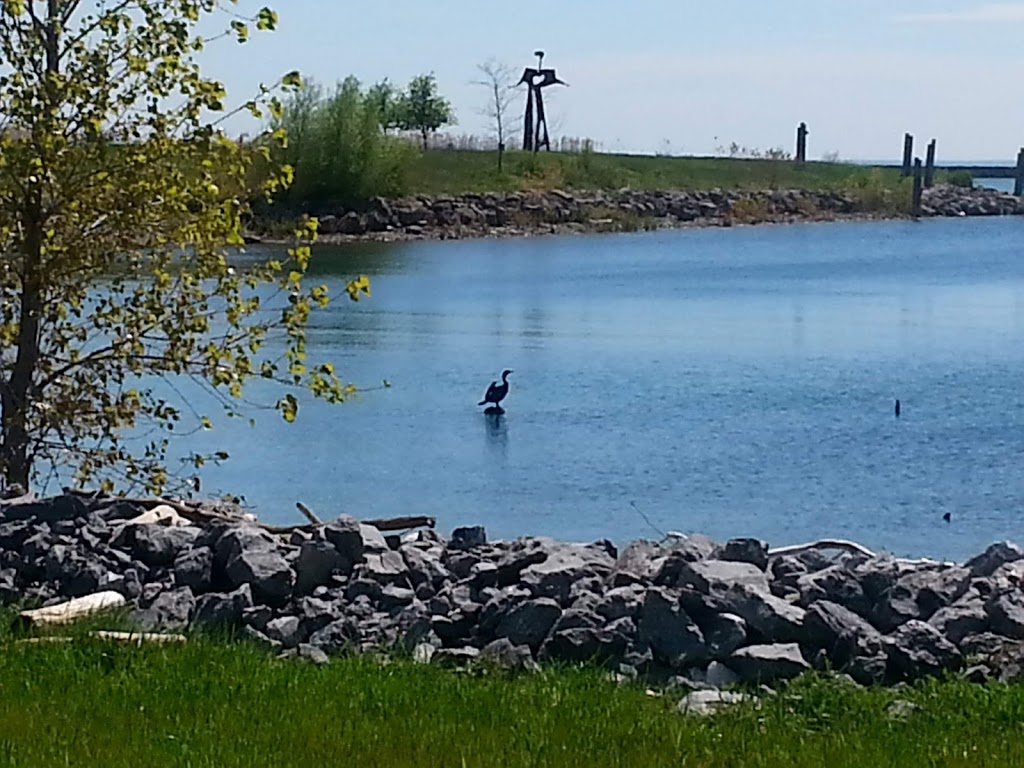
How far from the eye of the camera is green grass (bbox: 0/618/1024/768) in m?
6.64

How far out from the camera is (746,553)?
33.4ft

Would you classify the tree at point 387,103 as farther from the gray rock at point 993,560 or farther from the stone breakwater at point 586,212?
the gray rock at point 993,560

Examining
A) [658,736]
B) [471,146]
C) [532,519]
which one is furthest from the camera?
[471,146]

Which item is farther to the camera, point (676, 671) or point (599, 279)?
point (599, 279)

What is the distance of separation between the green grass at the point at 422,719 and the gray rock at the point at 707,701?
0.23 feet

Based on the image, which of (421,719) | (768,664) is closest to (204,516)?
(768,664)

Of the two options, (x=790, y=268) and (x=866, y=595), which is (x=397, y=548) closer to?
(x=866, y=595)

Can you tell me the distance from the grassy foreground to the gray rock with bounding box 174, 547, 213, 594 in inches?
61.8

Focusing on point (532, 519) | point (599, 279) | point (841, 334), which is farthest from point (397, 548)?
point (599, 279)

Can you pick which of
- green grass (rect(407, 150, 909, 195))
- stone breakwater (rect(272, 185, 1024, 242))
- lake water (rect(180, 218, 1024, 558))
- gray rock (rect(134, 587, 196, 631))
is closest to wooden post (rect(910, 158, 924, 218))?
stone breakwater (rect(272, 185, 1024, 242))

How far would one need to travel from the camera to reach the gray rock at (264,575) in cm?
954

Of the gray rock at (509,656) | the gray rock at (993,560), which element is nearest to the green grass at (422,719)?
the gray rock at (509,656)

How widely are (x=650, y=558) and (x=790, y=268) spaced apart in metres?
49.9

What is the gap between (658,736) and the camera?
692 cm
